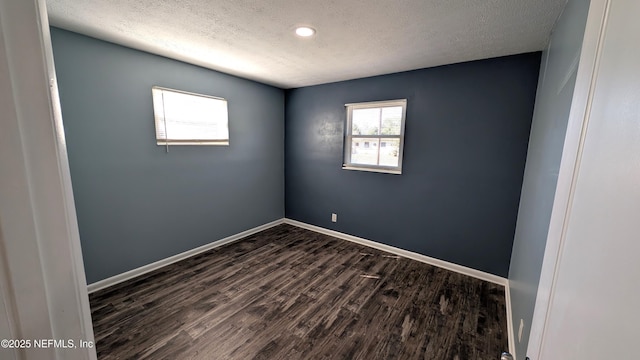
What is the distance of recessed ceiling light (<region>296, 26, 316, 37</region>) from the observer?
75.7 inches

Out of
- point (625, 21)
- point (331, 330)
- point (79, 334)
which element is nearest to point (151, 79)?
point (79, 334)

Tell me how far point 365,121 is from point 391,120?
397mm

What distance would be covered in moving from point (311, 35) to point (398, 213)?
2.40 metres

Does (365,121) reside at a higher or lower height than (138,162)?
higher

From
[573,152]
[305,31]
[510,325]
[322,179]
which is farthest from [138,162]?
[510,325]

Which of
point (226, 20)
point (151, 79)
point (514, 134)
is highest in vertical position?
point (226, 20)

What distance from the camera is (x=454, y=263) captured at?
291 cm

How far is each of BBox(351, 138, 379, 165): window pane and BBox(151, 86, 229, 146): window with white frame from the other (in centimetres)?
189

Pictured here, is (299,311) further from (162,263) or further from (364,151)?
(364,151)

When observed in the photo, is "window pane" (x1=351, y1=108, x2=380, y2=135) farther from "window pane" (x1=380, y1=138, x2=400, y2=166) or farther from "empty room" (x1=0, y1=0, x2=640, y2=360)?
"window pane" (x1=380, y1=138, x2=400, y2=166)

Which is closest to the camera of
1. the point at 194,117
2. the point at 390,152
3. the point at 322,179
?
the point at 194,117

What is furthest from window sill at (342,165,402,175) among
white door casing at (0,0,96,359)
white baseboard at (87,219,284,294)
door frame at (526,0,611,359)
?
white door casing at (0,0,96,359)

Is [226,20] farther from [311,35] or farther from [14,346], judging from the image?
[14,346]

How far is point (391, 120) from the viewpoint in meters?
3.24
